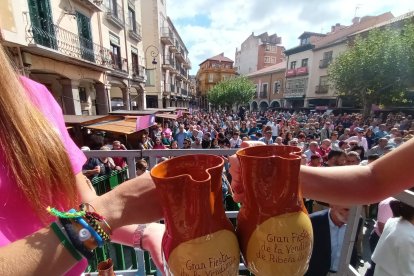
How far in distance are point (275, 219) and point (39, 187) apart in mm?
644

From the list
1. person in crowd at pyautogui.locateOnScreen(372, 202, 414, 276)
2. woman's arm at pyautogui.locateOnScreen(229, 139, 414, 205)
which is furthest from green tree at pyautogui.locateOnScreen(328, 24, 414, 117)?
woman's arm at pyautogui.locateOnScreen(229, 139, 414, 205)

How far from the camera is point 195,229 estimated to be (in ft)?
1.63

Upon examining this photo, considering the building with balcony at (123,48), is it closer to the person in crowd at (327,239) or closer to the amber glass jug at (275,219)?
the person in crowd at (327,239)

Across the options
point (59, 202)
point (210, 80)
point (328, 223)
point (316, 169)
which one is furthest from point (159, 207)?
point (210, 80)

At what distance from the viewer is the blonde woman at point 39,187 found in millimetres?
509

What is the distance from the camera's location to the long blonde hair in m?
0.67

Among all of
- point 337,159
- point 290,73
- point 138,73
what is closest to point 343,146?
point 337,159

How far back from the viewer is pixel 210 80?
2425 inches

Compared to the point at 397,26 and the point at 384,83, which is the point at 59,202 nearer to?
the point at 384,83

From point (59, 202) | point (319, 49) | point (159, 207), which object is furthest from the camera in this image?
point (319, 49)

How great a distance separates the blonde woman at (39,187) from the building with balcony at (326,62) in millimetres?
29584

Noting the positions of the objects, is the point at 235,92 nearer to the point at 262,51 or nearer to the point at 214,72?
the point at 262,51

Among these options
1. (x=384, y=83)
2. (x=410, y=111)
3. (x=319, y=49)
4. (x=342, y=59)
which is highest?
(x=319, y=49)

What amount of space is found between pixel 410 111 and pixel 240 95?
2429cm
